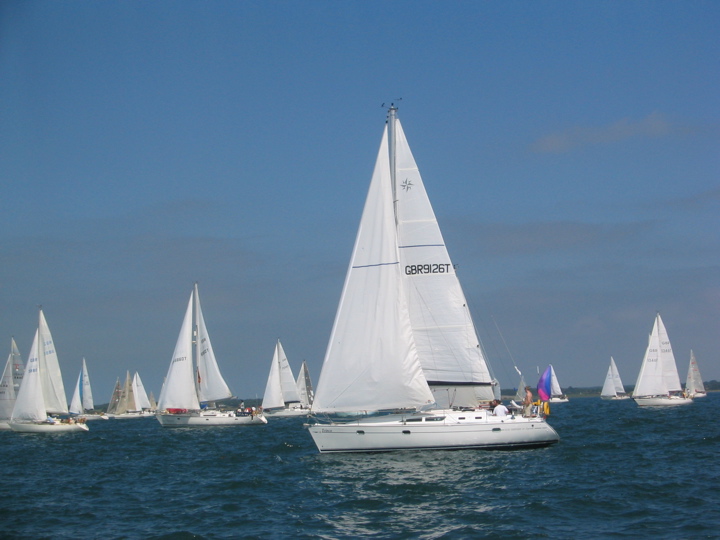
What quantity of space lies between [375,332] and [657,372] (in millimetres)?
48409

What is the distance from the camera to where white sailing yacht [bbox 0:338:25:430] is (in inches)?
2135

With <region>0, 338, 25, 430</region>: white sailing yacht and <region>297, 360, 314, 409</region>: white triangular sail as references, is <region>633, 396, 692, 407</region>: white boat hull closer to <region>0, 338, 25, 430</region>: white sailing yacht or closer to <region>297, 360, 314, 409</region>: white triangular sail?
<region>297, 360, 314, 409</region>: white triangular sail

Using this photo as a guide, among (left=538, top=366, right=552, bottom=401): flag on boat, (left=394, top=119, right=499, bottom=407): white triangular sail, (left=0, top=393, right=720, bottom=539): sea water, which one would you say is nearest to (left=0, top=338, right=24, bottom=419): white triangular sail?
(left=0, top=393, right=720, bottom=539): sea water

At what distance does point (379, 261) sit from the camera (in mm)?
26656

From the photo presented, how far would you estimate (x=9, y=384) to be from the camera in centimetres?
5459

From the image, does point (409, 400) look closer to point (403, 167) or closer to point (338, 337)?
point (338, 337)

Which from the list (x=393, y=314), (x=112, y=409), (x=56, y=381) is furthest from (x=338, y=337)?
(x=112, y=409)

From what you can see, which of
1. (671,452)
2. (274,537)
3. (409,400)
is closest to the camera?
(274,537)

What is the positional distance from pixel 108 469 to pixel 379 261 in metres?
12.5

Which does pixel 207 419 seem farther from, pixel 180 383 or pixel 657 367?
pixel 657 367

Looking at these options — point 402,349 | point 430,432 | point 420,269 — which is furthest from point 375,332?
point 420,269

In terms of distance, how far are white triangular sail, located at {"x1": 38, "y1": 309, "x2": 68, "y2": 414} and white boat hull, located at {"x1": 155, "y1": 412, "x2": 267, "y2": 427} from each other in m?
6.91

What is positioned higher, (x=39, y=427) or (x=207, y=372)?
(x=207, y=372)

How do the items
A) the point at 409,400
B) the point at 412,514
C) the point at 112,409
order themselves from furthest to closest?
the point at 112,409, the point at 409,400, the point at 412,514
